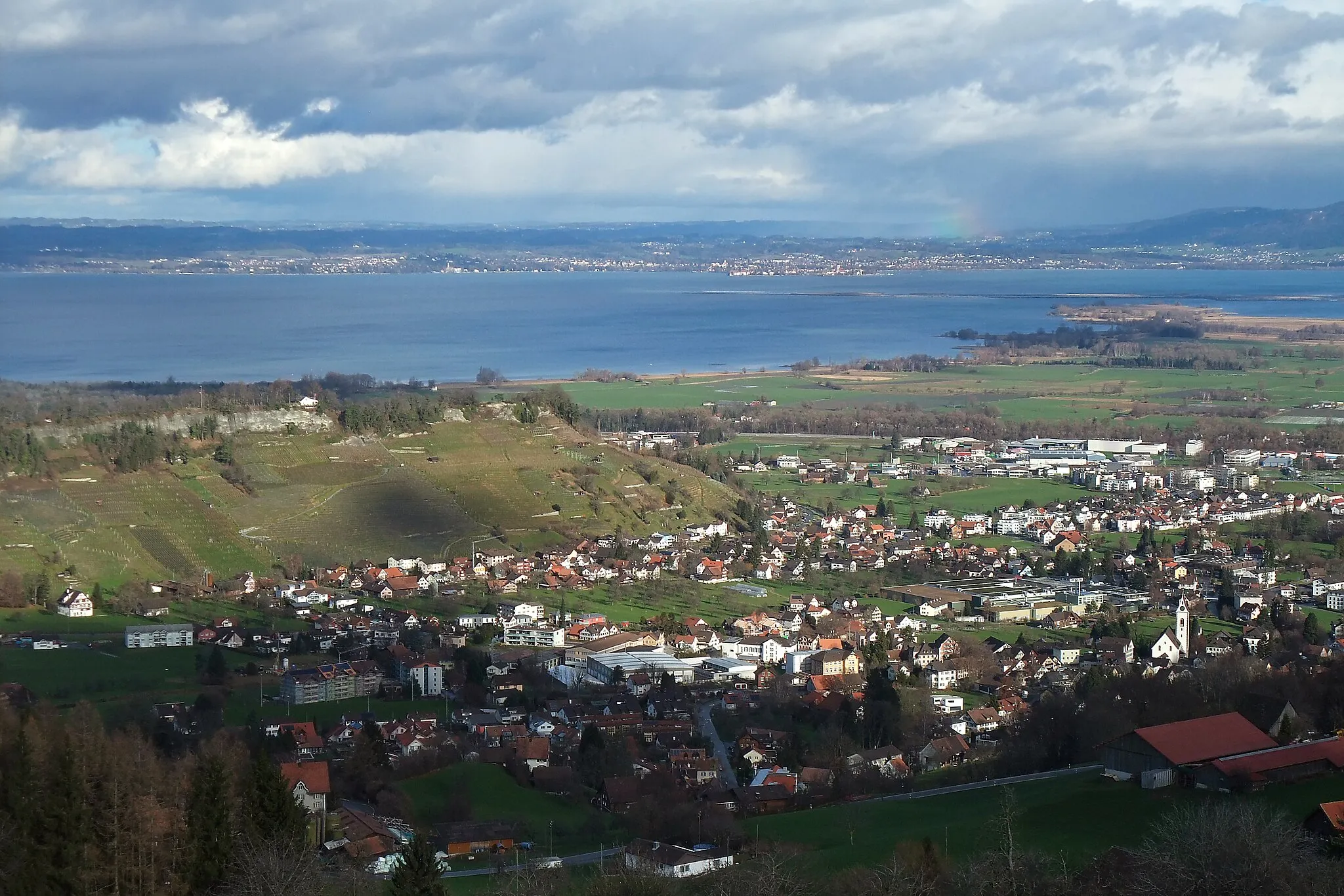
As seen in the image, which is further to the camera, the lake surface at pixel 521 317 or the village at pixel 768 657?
the lake surface at pixel 521 317

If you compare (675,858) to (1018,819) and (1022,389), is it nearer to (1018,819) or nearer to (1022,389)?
(1018,819)

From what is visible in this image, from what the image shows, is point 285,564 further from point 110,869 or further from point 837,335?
point 837,335

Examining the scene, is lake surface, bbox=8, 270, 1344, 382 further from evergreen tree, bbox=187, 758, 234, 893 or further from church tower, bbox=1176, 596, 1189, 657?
evergreen tree, bbox=187, 758, 234, 893

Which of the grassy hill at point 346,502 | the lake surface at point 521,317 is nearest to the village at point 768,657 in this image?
the grassy hill at point 346,502

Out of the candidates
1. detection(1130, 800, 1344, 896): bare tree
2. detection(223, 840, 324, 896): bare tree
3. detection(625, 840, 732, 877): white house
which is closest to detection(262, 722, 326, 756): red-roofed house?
detection(625, 840, 732, 877): white house

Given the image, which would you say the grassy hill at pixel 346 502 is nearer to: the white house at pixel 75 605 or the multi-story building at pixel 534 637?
the white house at pixel 75 605

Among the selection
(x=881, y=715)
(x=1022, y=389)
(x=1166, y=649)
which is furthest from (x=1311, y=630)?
(x=1022, y=389)

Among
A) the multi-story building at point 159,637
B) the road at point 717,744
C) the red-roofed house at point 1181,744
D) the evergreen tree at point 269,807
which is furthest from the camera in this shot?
the multi-story building at point 159,637
